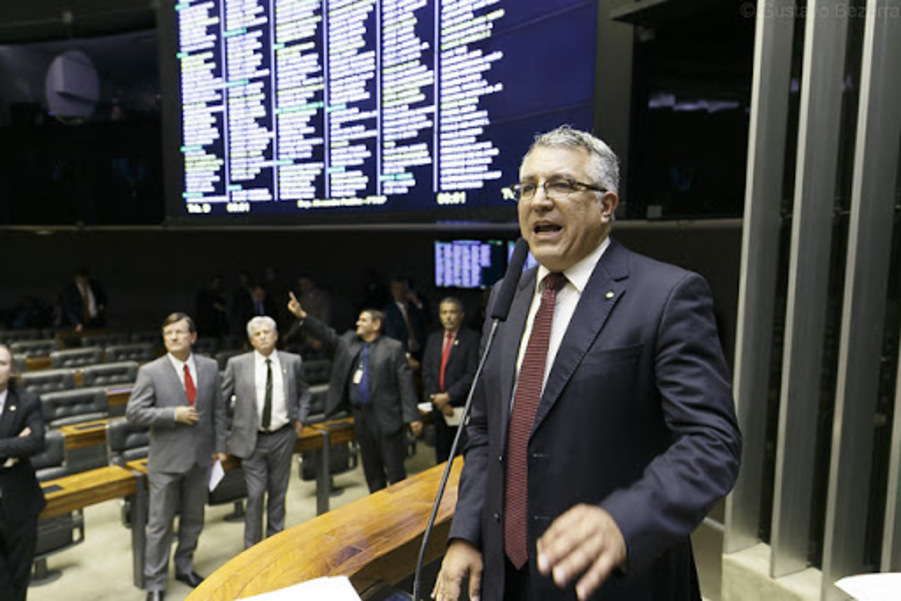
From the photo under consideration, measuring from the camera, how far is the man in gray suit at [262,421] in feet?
13.5

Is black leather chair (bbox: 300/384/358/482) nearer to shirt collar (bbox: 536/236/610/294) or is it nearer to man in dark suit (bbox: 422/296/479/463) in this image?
man in dark suit (bbox: 422/296/479/463)

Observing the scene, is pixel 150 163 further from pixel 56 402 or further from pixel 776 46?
pixel 776 46

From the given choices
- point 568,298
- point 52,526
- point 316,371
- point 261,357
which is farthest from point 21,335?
point 568,298

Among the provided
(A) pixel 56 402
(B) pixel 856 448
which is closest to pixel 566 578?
(B) pixel 856 448

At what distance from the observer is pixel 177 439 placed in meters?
3.70

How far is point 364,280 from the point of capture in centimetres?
1006

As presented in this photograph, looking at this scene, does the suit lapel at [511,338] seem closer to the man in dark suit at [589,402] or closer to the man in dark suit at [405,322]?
the man in dark suit at [589,402]

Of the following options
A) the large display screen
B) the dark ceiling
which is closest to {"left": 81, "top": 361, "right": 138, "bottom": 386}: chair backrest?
the large display screen

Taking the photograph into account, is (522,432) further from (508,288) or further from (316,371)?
(316,371)

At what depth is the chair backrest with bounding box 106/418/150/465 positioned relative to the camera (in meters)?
4.30

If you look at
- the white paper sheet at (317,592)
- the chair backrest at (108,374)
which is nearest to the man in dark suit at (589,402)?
the white paper sheet at (317,592)

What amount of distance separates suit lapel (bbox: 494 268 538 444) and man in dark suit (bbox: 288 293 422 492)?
134 inches

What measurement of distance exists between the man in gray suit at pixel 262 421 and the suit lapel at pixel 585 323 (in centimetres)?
328

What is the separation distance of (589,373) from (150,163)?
31.5 feet
